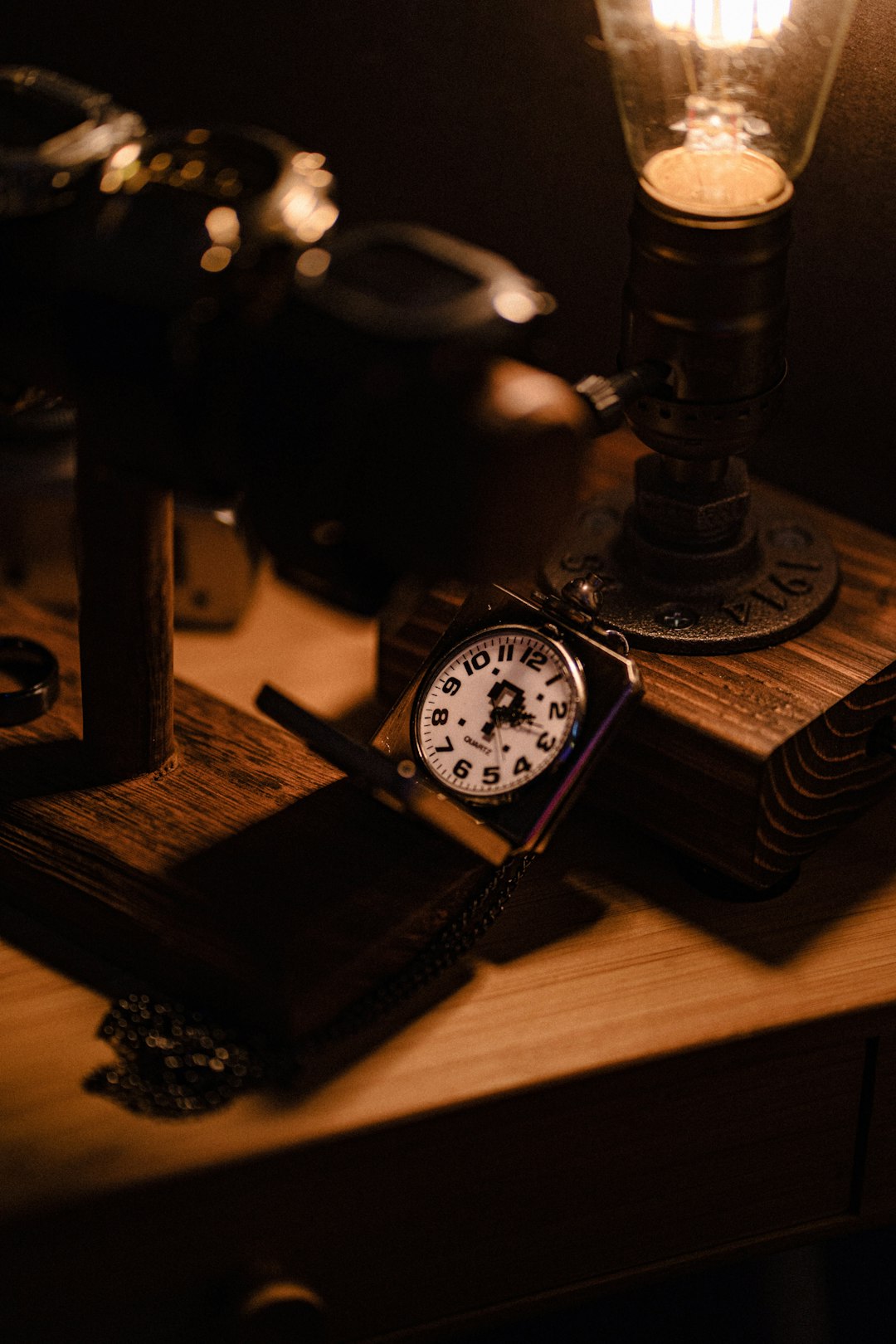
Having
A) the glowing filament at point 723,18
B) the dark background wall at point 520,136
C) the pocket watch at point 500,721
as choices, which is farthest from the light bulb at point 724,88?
the pocket watch at point 500,721

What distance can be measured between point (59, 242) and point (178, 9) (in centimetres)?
52

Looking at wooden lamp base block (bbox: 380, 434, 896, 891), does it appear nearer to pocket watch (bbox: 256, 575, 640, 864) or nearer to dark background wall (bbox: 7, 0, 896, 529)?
pocket watch (bbox: 256, 575, 640, 864)

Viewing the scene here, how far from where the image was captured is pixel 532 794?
74 centimetres

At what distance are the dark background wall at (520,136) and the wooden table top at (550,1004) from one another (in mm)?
296

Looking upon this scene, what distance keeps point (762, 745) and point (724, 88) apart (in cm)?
35

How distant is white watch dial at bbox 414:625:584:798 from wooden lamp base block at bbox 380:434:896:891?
0.05 metres

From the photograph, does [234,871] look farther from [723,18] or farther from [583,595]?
[723,18]

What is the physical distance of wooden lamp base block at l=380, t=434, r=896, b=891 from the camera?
755 millimetres

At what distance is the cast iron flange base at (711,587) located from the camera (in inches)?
31.9

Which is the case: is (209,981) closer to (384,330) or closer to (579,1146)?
(579,1146)

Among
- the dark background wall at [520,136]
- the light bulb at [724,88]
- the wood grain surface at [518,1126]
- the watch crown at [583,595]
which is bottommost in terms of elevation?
the wood grain surface at [518,1126]

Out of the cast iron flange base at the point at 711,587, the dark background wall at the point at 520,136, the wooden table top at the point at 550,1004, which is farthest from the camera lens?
the dark background wall at the point at 520,136

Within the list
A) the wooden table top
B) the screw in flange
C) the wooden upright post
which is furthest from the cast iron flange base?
the wooden upright post

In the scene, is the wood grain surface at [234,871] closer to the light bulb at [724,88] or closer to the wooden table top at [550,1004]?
the wooden table top at [550,1004]
